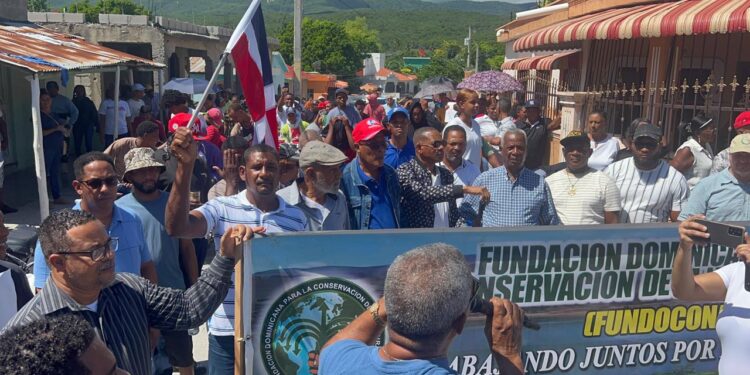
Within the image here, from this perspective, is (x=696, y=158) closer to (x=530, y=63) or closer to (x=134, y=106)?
(x=134, y=106)

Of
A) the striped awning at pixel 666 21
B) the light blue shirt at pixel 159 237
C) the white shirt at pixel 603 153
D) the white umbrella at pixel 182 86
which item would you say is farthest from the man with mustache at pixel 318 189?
the white umbrella at pixel 182 86

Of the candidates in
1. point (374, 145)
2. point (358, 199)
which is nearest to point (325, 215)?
point (358, 199)

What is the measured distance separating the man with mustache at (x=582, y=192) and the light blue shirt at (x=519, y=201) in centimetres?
17

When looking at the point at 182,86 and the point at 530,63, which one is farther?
the point at 530,63

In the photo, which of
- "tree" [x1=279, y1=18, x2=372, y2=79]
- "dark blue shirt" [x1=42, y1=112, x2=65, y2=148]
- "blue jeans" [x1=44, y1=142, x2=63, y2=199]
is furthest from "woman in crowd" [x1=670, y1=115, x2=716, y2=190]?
"tree" [x1=279, y1=18, x2=372, y2=79]

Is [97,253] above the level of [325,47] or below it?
below

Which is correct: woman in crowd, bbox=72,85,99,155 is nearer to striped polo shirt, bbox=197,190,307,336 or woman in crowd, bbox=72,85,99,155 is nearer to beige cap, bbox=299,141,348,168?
beige cap, bbox=299,141,348,168

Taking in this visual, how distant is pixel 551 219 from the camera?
17.3 feet

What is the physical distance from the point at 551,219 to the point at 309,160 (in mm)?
1859

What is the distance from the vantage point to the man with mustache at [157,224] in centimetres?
452

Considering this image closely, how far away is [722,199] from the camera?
5.01 meters

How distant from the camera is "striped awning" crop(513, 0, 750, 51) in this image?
8.39 metres

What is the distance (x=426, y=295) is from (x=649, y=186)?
3811 millimetres

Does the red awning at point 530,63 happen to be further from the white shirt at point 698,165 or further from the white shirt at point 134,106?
the white shirt at point 698,165
